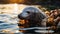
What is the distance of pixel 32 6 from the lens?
7.55 ft

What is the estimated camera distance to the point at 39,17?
2.29 meters

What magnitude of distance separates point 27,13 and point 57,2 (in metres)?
0.46

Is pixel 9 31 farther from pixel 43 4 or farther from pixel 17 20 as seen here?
pixel 43 4

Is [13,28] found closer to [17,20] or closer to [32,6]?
[17,20]

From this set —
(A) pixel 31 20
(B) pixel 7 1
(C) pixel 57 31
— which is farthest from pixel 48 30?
(B) pixel 7 1

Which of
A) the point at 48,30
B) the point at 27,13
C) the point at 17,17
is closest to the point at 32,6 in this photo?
the point at 27,13

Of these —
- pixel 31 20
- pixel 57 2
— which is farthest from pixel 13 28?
pixel 57 2

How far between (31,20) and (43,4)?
11.4 inches

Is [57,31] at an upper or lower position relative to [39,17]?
lower

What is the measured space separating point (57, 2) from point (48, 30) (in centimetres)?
42

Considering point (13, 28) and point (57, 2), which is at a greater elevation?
point (57, 2)

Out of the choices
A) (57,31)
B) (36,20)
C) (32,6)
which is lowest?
(57,31)

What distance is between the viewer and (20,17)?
7.47 feet

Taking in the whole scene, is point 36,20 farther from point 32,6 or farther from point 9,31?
point 9,31
